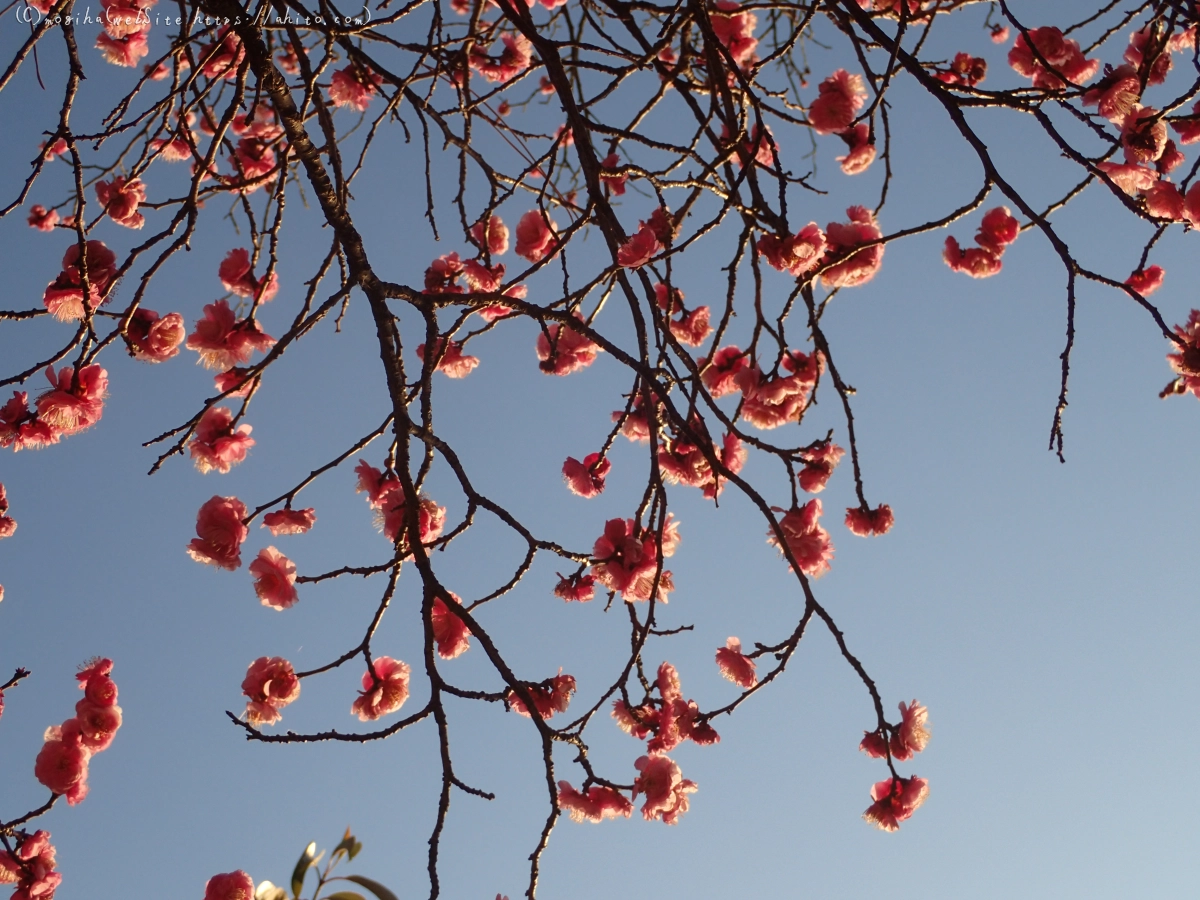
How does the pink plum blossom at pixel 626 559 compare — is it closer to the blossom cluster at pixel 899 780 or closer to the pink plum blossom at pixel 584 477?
the pink plum blossom at pixel 584 477

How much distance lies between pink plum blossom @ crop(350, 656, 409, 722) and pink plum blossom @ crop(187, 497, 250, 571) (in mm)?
346

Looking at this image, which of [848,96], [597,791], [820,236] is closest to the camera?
[820,236]

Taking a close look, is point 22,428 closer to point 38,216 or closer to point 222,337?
point 222,337

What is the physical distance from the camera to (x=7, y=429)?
1.78 m

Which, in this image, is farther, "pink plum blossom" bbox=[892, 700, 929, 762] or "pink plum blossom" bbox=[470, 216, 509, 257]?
"pink plum blossom" bbox=[470, 216, 509, 257]

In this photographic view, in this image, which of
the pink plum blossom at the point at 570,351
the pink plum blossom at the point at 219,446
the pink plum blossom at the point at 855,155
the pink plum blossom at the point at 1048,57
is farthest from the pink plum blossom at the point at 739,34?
the pink plum blossom at the point at 219,446

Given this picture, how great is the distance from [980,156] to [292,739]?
151cm

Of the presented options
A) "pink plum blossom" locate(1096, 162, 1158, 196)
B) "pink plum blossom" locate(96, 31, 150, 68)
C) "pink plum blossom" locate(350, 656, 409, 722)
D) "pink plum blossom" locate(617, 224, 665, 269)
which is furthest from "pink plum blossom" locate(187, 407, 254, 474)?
"pink plum blossom" locate(1096, 162, 1158, 196)

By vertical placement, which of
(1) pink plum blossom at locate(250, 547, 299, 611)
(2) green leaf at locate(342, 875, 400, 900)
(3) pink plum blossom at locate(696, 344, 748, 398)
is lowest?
(2) green leaf at locate(342, 875, 400, 900)

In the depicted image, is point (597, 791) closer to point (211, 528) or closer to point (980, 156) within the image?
point (211, 528)

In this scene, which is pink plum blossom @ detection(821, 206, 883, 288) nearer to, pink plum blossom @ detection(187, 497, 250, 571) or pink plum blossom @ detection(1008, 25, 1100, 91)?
pink plum blossom @ detection(1008, 25, 1100, 91)

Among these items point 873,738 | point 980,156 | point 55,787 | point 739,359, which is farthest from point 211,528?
point 980,156

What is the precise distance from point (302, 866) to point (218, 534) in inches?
23.8

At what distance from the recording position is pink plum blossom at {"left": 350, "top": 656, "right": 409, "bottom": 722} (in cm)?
163
